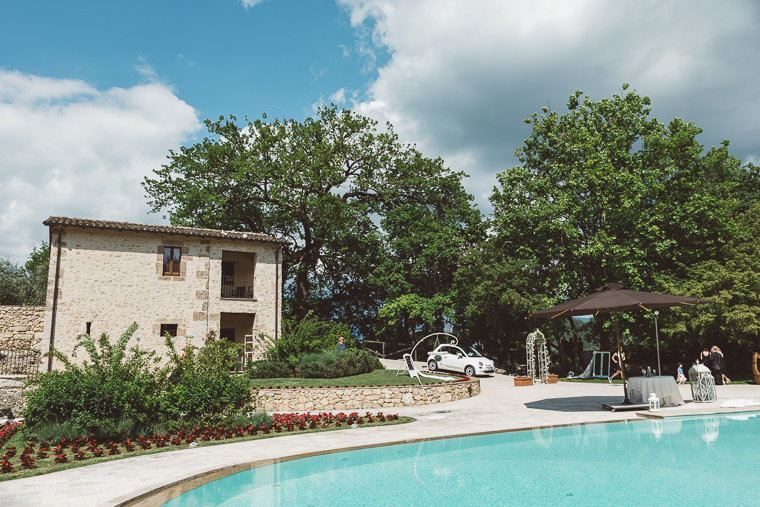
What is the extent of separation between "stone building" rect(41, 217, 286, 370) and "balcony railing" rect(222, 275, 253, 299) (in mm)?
209

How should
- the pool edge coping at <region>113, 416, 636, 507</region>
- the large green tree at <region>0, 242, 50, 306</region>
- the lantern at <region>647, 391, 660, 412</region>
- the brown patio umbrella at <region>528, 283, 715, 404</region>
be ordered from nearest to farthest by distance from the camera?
the pool edge coping at <region>113, 416, 636, 507</region> < the brown patio umbrella at <region>528, 283, 715, 404</region> < the lantern at <region>647, 391, 660, 412</region> < the large green tree at <region>0, 242, 50, 306</region>

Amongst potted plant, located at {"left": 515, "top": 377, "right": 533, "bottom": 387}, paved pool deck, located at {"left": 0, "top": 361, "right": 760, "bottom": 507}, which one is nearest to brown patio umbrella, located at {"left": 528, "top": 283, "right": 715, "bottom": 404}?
paved pool deck, located at {"left": 0, "top": 361, "right": 760, "bottom": 507}

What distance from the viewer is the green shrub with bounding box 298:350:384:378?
685 inches

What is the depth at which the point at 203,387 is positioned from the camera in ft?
31.6

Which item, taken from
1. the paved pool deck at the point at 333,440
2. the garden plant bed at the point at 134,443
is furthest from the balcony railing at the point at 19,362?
the paved pool deck at the point at 333,440

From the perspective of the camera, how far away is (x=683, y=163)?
23.7 m

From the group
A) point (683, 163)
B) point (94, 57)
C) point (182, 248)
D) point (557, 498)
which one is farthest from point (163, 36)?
point (683, 163)

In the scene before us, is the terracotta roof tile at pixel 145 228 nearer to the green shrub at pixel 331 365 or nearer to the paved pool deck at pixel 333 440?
the green shrub at pixel 331 365

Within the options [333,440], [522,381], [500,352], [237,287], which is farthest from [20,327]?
[500,352]

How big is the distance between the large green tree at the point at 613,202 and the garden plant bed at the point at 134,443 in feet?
50.7

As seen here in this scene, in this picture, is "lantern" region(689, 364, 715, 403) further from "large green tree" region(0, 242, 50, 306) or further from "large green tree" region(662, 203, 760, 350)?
"large green tree" region(0, 242, 50, 306)

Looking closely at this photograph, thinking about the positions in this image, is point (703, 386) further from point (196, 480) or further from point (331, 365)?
point (196, 480)

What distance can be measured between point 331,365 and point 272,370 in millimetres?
2162

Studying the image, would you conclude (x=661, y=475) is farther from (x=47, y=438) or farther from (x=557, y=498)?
(x=47, y=438)
